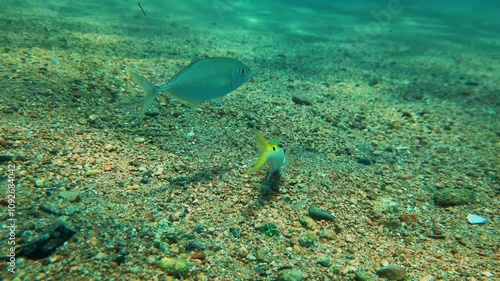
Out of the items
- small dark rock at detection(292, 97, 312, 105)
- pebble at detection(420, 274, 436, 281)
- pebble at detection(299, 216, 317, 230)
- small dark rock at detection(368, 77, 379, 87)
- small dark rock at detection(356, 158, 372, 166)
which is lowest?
pebble at detection(420, 274, 436, 281)

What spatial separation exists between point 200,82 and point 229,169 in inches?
38.0

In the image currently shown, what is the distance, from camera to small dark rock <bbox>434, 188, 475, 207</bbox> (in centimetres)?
310

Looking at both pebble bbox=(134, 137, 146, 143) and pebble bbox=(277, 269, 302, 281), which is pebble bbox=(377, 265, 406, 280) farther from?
pebble bbox=(134, 137, 146, 143)

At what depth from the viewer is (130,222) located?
2.22 metres

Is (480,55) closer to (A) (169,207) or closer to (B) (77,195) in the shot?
(A) (169,207)

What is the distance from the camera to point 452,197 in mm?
3121

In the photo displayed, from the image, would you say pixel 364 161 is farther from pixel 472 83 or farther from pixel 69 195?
pixel 472 83

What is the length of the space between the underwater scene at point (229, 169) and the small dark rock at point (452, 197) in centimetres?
2

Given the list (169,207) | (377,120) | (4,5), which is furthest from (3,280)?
(4,5)

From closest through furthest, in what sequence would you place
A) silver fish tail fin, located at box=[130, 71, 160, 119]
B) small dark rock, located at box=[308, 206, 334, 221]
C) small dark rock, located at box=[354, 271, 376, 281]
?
small dark rock, located at box=[354, 271, 376, 281]
silver fish tail fin, located at box=[130, 71, 160, 119]
small dark rock, located at box=[308, 206, 334, 221]

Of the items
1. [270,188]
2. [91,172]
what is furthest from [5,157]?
[270,188]

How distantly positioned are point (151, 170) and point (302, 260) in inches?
62.2

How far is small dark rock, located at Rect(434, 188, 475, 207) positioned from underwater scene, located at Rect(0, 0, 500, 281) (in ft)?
0.07

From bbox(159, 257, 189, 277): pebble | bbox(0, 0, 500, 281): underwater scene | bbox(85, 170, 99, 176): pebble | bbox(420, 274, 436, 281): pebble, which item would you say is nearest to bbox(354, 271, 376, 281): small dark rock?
bbox(0, 0, 500, 281): underwater scene
